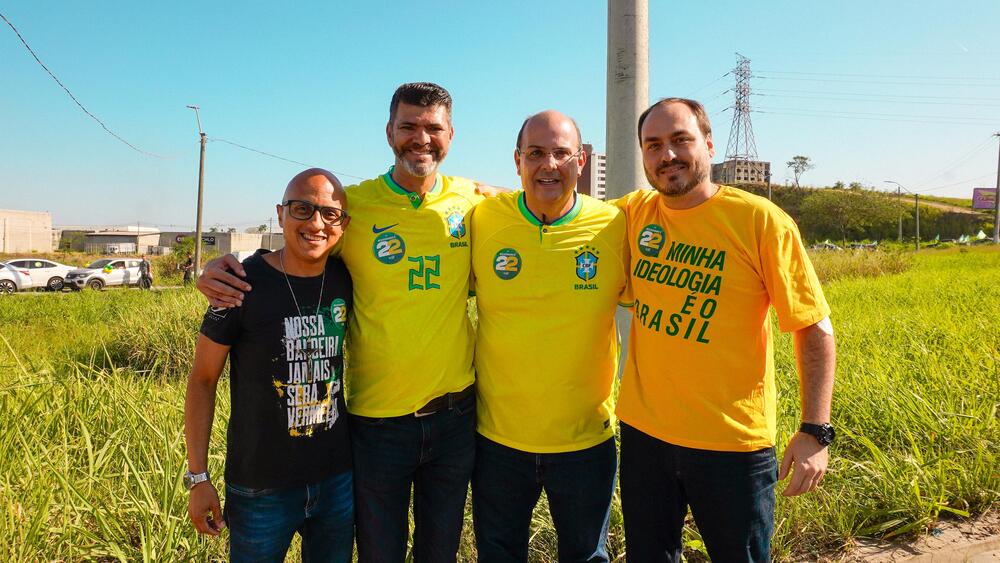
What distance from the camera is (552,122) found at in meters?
2.49

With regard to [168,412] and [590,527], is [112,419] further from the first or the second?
[590,527]

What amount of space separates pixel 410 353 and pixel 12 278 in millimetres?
32825

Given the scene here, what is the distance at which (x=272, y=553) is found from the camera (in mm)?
2084

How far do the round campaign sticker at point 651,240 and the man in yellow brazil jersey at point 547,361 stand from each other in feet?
0.48

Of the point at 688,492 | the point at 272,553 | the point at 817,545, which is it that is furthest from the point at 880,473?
the point at 272,553

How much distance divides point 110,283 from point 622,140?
3303 cm

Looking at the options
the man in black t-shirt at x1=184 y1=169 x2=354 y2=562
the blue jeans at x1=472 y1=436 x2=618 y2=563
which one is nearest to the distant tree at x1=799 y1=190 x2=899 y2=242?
the blue jeans at x1=472 y1=436 x2=618 y2=563

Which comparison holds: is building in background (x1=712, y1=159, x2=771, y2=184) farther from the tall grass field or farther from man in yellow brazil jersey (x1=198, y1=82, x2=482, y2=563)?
man in yellow brazil jersey (x1=198, y1=82, x2=482, y2=563)

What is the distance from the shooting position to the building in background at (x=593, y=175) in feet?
13.3

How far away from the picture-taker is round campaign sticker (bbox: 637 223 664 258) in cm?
237

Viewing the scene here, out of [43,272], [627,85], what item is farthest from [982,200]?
[43,272]

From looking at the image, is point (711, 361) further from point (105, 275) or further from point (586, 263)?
point (105, 275)

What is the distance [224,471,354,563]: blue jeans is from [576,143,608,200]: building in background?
8.74ft

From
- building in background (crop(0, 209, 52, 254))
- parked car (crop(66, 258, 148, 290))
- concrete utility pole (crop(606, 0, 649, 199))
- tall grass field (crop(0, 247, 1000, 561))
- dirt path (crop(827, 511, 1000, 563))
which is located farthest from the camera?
building in background (crop(0, 209, 52, 254))
